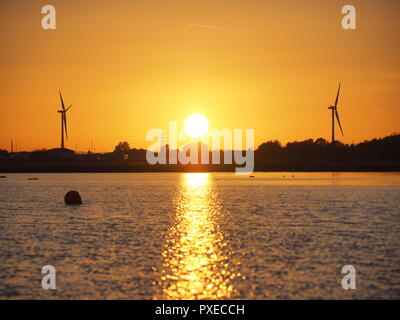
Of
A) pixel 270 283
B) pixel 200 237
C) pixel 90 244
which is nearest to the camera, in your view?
pixel 270 283

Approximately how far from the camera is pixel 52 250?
49.5m

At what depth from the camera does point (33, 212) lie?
298 ft

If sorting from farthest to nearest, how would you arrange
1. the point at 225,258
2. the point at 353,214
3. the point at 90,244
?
the point at 353,214
the point at 90,244
the point at 225,258

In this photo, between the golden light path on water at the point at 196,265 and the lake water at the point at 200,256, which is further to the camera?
the lake water at the point at 200,256

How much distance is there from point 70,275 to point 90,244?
14.7m

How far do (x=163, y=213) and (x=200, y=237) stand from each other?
31905 mm

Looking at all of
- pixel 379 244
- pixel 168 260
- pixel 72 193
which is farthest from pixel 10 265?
pixel 72 193

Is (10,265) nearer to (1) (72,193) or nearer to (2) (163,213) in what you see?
(2) (163,213)

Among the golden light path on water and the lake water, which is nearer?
the golden light path on water

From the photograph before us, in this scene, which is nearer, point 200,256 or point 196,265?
point 196,265

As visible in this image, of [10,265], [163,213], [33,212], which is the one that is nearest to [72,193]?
[33,212]
